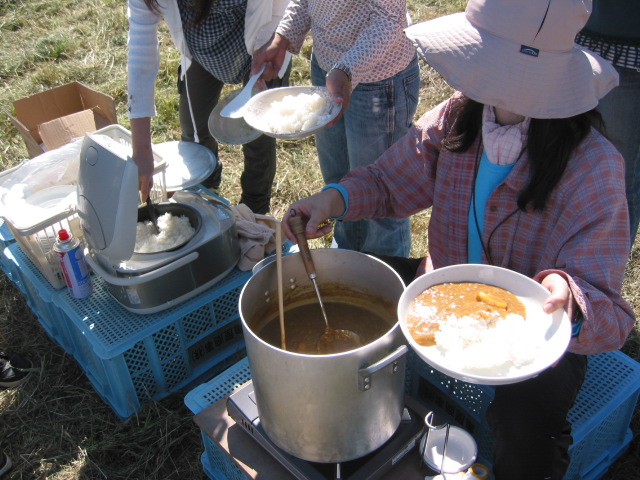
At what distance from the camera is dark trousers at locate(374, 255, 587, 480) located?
58.6 inches

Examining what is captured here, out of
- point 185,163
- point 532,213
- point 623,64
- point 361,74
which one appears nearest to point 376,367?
point 532,213

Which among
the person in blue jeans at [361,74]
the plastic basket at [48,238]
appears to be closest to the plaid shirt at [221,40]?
the person in blue jeans at [361,74]

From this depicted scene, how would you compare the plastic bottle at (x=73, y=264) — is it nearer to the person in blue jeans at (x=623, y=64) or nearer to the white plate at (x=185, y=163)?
the white plate at (x=185, y=163)

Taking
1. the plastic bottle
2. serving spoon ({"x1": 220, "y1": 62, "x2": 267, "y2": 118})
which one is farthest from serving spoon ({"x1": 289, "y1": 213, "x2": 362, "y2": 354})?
the plastic bottle

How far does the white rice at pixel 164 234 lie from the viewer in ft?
6.95

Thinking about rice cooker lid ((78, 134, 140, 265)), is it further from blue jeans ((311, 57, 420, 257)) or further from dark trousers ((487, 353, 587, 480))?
dark trousers ((487, 353, 587, 480))

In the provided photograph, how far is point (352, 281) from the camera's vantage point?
154 centimetres

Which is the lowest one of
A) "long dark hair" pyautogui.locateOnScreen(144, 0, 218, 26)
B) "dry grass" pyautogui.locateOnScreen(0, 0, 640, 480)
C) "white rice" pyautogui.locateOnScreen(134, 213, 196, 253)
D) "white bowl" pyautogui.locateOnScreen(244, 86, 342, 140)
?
"dry grass" pyautogui.locateOnScreen(0, 0, 640, 480)

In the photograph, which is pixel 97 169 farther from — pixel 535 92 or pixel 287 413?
pixel 535 92

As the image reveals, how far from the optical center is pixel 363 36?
2053mm

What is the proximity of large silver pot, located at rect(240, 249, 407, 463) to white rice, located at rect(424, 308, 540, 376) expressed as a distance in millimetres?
102

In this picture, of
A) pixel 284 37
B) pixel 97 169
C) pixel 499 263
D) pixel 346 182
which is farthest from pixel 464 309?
pixel 284 37

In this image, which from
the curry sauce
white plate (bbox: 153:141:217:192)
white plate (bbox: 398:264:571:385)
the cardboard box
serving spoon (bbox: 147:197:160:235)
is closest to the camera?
white plate (bbox: 398:264:571:385)

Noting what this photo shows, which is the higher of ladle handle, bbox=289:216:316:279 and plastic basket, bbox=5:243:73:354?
ladle handle, bbox=289:216:316:279
